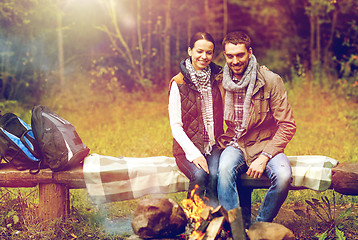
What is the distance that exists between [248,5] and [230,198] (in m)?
14.2

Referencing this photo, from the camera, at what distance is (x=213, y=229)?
3.62 m

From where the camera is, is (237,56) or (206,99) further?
(206,99)

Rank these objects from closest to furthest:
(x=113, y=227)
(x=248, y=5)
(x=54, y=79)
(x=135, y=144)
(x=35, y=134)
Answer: (x=35, y=134) < (x=113, y=227) < (x=135, y=144) < (x=54, y=79) < (x=248, y=5)

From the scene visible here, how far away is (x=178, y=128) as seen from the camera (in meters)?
4.18

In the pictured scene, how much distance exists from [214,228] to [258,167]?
0.70 meters

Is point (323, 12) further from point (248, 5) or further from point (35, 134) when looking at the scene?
point (35, 134)

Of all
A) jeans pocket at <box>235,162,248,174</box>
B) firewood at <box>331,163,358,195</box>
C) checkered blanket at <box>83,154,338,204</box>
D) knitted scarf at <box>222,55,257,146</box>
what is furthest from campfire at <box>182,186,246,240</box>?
firewood at <box>331,163,358,195</box>

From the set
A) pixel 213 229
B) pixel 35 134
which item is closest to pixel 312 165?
pixel 213 229

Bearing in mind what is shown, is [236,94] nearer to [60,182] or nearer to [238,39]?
[238,39]

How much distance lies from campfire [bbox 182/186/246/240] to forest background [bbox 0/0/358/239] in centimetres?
276

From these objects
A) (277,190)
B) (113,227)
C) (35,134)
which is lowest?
(113,227)

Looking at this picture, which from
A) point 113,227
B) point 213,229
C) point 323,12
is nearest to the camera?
point 213,229

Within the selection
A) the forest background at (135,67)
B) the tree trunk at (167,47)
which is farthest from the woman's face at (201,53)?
the tree trunk at (167,47)

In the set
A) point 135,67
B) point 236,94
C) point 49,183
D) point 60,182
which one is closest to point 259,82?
point 236,94
